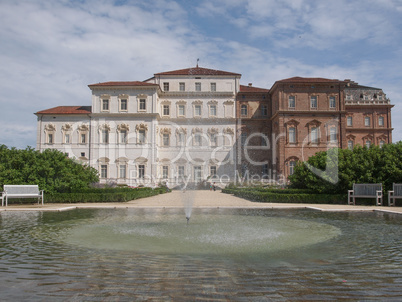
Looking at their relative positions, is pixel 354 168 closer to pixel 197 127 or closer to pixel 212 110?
pixel 212 110

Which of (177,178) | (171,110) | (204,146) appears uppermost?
(171,110)

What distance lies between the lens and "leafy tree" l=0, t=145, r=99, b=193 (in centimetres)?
1714

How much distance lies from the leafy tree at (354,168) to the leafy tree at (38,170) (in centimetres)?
1270

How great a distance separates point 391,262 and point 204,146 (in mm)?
38819

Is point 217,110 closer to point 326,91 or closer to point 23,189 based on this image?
point 326,91

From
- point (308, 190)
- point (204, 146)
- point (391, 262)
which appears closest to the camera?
point (391, 262)

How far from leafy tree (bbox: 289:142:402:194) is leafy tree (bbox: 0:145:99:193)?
12.7m

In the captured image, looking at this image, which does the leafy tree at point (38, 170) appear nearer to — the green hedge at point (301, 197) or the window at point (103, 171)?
the green hedge at point (301, 197)

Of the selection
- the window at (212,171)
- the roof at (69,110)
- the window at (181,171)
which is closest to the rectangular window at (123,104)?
the roof at (69,110)

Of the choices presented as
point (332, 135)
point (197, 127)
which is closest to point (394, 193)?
point (332, 135)

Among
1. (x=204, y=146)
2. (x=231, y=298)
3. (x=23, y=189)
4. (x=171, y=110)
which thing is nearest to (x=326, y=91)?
(x=204, y=146)

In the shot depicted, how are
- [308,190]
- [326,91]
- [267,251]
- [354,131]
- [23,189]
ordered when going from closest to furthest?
[267,251]
[23,189]
[308,190]
[326,91]
[354,131]

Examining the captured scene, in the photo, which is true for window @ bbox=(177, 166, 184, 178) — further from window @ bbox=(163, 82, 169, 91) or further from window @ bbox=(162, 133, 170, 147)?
window @ bbox=(163, 82, 169, 91)

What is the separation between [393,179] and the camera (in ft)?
53.5
